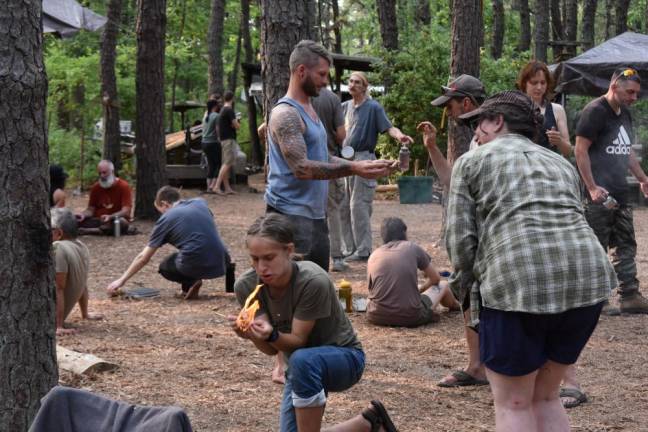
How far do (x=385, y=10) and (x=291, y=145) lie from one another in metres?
18.9

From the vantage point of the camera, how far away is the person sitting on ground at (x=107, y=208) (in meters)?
13.4

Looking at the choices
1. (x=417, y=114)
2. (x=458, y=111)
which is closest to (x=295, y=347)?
(x=458, y=111)

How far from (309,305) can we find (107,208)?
9.52 metres

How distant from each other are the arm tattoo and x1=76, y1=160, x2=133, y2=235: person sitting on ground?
7789 millimetres

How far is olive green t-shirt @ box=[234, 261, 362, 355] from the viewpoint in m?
4.45

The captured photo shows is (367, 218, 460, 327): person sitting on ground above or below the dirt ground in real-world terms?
above

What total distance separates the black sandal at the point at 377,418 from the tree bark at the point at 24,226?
1.51 m

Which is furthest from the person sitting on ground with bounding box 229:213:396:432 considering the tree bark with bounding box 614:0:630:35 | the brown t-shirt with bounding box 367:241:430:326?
the tree bark with bounding box 614:0:630:35

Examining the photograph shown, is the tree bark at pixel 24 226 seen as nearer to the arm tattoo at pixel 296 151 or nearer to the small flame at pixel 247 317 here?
the small flame at pixel 247 317

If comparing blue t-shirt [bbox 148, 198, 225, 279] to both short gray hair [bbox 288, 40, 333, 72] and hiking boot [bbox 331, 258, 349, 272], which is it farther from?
short gray hair [bbox 288, 40, 333, 72]

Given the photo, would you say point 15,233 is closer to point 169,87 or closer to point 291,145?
point 291,145

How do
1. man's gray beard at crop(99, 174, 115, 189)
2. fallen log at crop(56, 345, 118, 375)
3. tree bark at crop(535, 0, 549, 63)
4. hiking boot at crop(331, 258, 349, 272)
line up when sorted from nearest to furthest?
fallen log at crop(56, 345, 118, 375) → hiking boot at crop(331, 258, 349, 272) → man's gray beard at crop(99, 174, 115, 189) → tree bark at crop(535, 0, 549, 63)

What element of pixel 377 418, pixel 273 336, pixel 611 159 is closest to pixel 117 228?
pixel 611 159

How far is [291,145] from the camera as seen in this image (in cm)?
578
